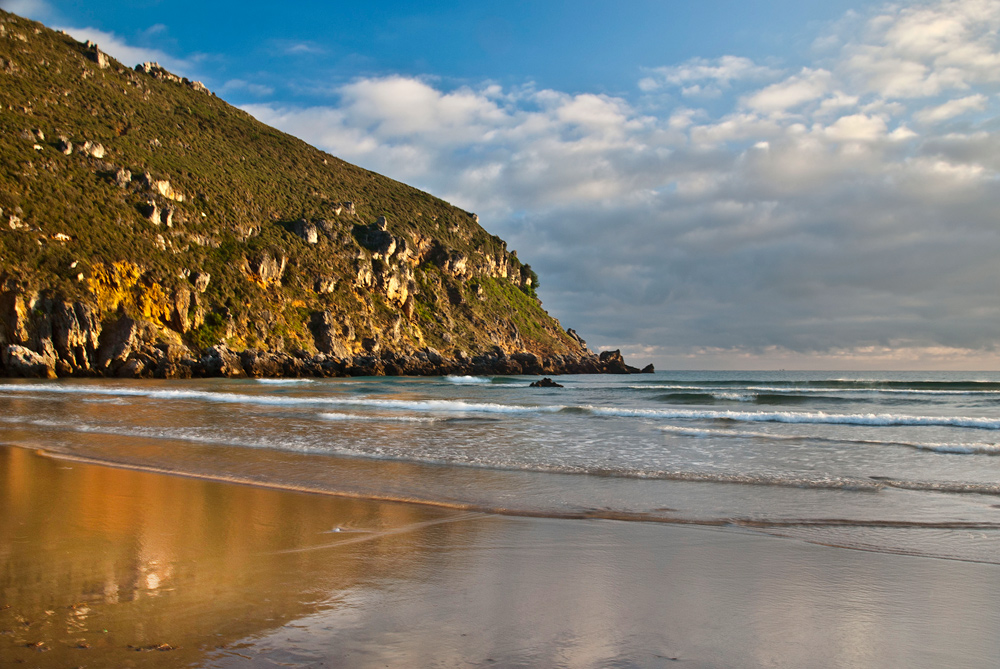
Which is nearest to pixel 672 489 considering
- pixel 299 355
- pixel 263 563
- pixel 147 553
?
pixel 263 563

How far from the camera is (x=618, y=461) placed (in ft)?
32.2

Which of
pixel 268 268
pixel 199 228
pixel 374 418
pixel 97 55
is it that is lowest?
pixel 374 418

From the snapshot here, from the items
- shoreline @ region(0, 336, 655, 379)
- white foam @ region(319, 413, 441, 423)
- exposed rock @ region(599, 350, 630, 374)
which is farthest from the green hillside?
white foam @ region(319, 413, 441, 423)

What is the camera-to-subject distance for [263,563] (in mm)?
4227

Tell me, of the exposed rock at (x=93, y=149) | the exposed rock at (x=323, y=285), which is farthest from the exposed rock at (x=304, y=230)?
the exposed rock at (x=93, y=149)

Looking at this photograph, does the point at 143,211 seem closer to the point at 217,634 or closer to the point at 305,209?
the point at 305,209

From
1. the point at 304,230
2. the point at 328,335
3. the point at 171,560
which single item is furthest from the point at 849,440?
the point at 304,230

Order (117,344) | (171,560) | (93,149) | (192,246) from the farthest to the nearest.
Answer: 1. (192,246)
2. (93,149)
3. (117,344)
4. (171,560)

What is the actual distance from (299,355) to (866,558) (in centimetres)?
6478

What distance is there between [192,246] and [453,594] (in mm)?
69443

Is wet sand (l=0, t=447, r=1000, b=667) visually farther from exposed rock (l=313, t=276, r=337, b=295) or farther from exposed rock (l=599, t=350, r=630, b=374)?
exposed rock (l=599, t=350, r=630, b=374)

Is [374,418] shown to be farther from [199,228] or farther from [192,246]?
[199,228]

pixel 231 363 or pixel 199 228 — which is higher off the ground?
pixel 199 228

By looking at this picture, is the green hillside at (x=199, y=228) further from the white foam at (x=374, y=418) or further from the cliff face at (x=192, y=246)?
the white foam at (x=374, y=418)
